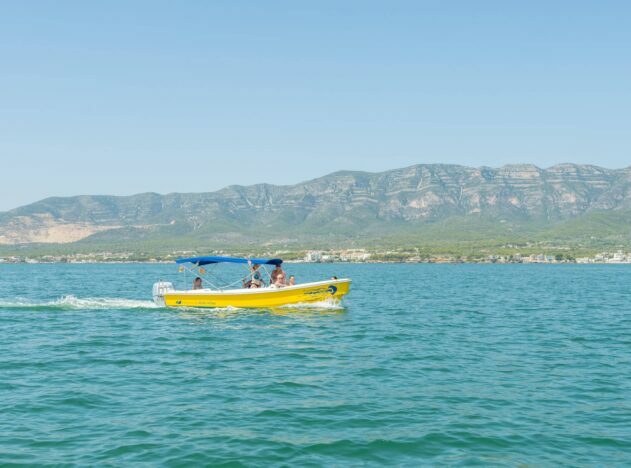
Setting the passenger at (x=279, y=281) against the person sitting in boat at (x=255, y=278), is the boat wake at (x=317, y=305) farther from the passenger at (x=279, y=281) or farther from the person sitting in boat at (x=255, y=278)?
the person sitting in boat at (x=255, y=278)

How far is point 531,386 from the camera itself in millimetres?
21031

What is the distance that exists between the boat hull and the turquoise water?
3134mm

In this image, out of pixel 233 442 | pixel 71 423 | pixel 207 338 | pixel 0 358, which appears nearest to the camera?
pixel 233 442

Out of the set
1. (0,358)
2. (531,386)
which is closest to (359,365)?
(531,386)

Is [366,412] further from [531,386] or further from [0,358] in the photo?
[0,358]

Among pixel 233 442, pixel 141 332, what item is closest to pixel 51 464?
pixel 233 442

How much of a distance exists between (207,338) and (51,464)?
61.2 ft

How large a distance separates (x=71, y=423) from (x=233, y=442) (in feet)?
17.1

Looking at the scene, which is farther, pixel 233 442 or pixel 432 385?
pixel 432 385

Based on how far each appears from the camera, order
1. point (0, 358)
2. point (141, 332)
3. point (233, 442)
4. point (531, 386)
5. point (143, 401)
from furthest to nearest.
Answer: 1. point (141, 332)
2. point (0, 358)
3. point (531, 386)
4. point (143, 401)
5. point (233, 442)

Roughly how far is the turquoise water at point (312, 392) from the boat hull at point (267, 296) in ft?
10.3

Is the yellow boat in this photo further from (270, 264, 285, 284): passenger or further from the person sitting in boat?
(270, 264, 285, 284): passenger

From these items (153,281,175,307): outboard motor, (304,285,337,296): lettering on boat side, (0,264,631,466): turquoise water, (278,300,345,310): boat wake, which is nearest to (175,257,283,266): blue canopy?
(153,281,175,307): outboard motor

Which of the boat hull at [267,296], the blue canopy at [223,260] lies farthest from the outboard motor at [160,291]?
the blue canopy at [223,260]
